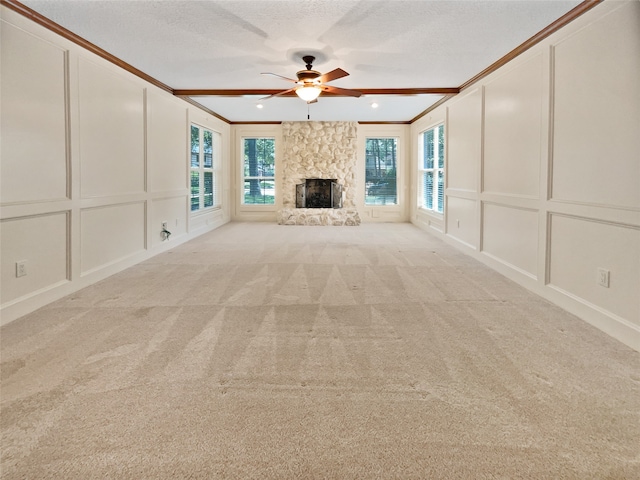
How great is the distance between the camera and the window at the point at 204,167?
7715 mm

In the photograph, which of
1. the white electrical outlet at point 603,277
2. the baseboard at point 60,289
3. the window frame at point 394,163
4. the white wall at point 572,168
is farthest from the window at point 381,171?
the white electrical outlet at point 603,277

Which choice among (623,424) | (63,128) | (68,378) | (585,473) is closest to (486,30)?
(623,424)

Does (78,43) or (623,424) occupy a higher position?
(78,43)

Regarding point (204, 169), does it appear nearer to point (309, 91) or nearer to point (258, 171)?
point (258, 171)

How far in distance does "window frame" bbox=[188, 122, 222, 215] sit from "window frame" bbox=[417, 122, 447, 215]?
4.43m

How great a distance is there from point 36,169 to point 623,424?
163 inches

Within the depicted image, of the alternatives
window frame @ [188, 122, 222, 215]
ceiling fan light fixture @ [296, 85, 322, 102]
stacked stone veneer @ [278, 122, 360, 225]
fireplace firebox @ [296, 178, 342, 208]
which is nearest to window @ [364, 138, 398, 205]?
stacked stone veneer @ [278, 122, 360, 225]

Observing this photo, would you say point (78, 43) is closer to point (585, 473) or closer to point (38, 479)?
point (38, 479)

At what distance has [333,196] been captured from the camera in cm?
1014

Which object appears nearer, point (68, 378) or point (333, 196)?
point (68, 378)

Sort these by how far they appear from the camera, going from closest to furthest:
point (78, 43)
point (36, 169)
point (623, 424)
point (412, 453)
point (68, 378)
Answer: point (412, 453) → point (623, 424) → point (68, 378) → point (36, 169) → point (78, 43)

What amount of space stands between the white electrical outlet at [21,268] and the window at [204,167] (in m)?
4.44

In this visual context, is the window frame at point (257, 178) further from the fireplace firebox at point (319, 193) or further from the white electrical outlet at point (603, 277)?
the white electrical outlet at point (603, 277)

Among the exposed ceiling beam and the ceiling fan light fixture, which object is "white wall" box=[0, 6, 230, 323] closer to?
the exposed ceiling beam
